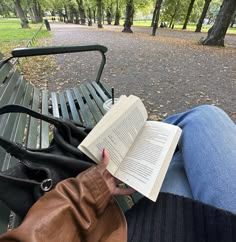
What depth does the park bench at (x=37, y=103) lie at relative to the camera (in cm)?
159

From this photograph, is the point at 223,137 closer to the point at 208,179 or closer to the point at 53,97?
the point at 208,179

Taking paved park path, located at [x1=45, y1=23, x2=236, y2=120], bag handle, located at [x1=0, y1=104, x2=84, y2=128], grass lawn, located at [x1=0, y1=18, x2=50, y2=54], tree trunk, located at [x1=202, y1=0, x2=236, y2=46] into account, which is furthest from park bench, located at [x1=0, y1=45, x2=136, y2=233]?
tree trunk, located at [x1=202, y1=0, x2=236, y2=46]

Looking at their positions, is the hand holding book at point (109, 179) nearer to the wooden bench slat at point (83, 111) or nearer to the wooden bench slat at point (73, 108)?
the wooden bench slat at point (83, 111)

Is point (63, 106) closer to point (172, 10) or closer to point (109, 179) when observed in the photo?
point (109, 179)

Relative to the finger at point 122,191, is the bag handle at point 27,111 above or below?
above

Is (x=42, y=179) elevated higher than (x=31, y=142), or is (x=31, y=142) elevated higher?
(x=42, y=179)

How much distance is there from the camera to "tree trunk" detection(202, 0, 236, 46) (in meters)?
9.66

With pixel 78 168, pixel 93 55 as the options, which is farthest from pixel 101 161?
pixel 93 55

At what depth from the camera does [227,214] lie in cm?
94

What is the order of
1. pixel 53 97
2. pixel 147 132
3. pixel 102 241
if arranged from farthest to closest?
pixel 53 97
pixel 147 132
pixel 102 241

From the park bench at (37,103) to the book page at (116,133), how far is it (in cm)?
32

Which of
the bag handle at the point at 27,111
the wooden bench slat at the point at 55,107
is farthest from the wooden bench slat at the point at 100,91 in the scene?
the bag handle at the point at 27,111

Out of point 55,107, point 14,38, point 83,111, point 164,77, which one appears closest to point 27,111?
point 83,111

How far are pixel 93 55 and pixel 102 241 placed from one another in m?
7.43
